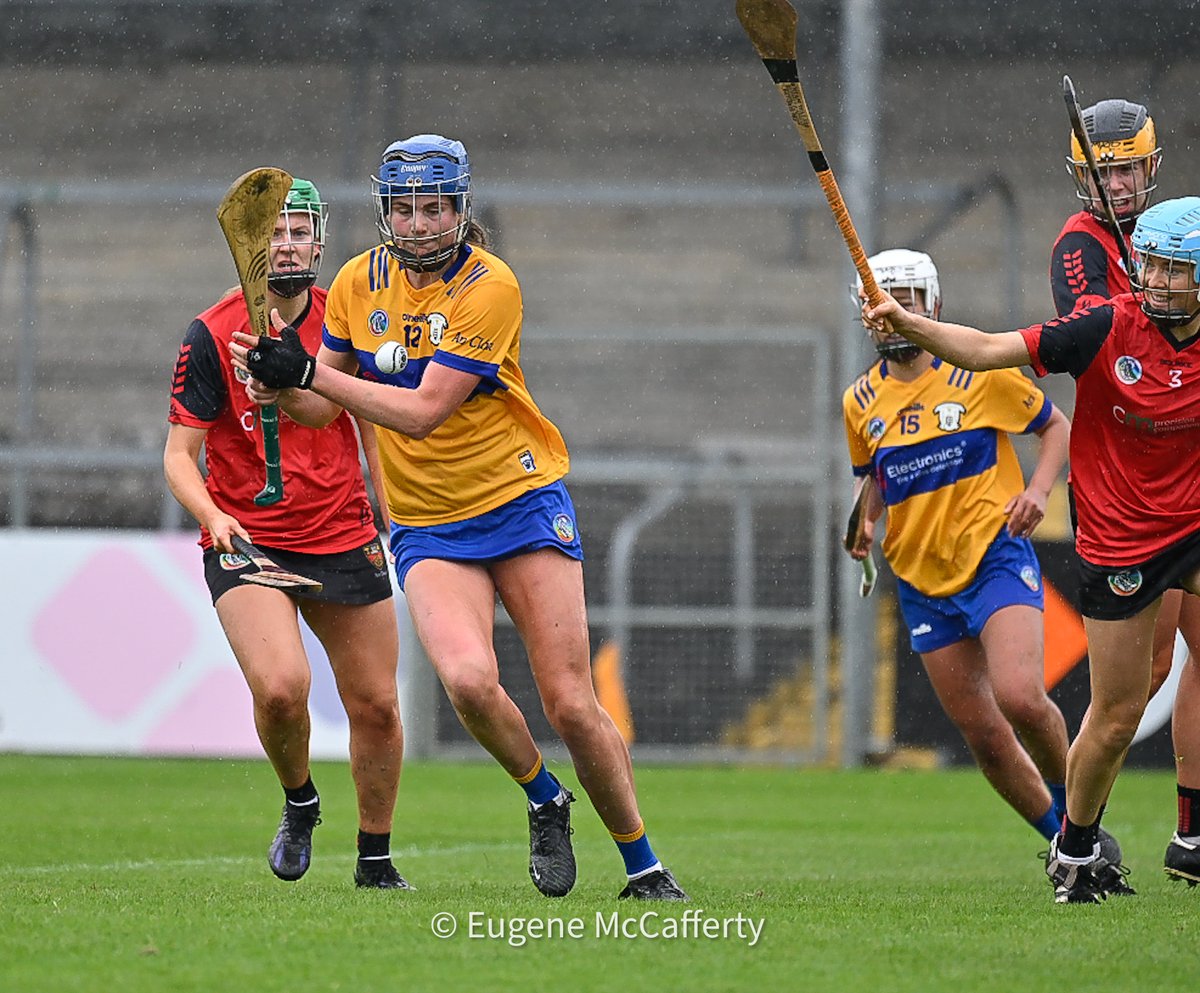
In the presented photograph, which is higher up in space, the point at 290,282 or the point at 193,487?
the point at 290,282

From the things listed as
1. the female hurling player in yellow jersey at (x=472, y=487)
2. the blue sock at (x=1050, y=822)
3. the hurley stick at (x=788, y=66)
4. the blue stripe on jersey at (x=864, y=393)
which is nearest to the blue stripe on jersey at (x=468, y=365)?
the female hurling player in yellow jersey at (x=472, y=487)

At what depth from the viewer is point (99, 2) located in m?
13.6

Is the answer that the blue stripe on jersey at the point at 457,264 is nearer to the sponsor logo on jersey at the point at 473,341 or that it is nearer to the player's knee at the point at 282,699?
the sponsor logo on jersey at the point at 473,341

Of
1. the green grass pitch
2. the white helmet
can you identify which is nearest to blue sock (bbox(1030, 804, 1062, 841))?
the green grass pitch

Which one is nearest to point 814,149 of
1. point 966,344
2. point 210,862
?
point 966,344

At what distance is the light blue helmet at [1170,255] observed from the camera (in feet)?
16.0

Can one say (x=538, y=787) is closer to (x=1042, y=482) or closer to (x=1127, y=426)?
(x=1127, y=426)

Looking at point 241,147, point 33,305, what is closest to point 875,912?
point 33,305

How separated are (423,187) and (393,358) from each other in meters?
0.46

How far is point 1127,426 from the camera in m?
5.16

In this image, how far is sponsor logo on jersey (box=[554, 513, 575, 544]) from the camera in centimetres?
529

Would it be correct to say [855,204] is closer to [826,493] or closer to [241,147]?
[826,493]

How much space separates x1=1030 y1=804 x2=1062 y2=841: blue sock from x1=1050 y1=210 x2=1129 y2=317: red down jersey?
161 centimetres

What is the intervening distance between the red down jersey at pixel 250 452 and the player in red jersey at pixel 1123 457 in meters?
1.74
